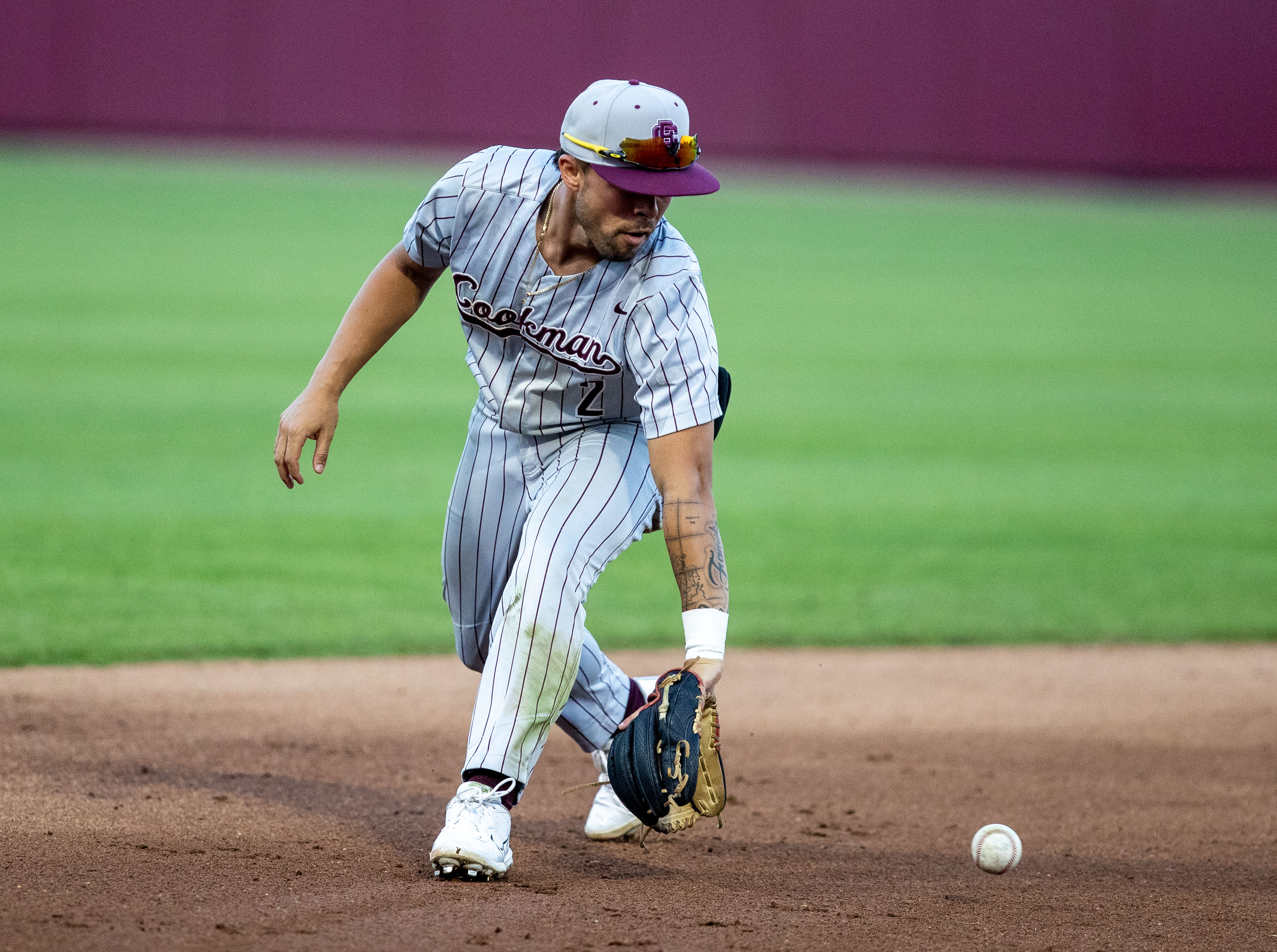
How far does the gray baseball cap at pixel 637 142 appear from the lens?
3.05 m

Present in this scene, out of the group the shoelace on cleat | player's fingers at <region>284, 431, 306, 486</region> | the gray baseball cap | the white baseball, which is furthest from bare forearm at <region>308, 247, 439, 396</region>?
the white baseball

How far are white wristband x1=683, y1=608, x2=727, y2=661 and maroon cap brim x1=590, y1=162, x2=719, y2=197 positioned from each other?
2.73 feet

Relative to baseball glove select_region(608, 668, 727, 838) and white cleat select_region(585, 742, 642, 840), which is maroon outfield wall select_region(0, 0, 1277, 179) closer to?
white cleat select_region(585, 742, 642, 840)

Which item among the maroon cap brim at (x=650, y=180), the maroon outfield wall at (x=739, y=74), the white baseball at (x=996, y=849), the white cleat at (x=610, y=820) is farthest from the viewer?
the maroon outfield wall at (x=739, y=74)

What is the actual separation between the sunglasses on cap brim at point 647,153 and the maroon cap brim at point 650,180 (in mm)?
12

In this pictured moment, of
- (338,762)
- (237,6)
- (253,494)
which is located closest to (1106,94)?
(237,6)

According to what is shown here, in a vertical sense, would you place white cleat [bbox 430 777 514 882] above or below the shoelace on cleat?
below

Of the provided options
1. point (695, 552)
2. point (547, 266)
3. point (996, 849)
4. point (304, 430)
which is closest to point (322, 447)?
point (304, 430)

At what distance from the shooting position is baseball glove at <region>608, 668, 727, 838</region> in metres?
3.07

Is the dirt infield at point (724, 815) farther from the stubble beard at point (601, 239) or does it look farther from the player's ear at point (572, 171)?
the player's ear at point (572, 171)

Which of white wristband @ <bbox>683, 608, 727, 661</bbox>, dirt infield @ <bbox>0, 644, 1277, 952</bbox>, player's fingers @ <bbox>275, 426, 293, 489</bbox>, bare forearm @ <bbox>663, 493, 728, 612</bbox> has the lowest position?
dirt infield @ <bbox>0, 644, 1277, 952</bbox>

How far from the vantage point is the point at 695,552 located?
3127mm

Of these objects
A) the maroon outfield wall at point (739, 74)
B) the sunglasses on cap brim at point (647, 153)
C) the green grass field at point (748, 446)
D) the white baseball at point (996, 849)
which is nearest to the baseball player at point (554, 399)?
the sunglasses on cap brim at point (647, 153)

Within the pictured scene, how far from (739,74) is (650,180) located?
24381 mm
